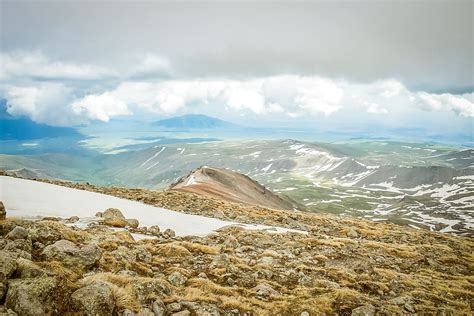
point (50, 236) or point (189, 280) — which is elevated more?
point (50, 236)

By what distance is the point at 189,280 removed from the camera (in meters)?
12.7

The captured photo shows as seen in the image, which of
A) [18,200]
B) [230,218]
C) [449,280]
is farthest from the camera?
[230,218]

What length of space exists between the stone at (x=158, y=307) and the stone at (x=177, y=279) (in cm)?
230

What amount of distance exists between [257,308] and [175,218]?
56.8 feet

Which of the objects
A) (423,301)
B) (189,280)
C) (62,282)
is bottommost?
(423,301)

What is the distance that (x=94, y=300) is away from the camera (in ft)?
28.5

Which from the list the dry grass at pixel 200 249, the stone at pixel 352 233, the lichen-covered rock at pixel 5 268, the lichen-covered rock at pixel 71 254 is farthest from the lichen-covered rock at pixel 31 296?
the stone at pixel 352 233

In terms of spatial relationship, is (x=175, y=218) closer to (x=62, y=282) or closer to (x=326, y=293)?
(x=326, y=293)

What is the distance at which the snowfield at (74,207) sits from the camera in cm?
2097

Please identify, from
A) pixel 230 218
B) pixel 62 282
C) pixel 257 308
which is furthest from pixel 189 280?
pixel 230 218

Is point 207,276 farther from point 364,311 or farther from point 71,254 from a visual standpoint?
point 364,311

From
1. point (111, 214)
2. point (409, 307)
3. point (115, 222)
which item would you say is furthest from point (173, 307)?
point (111, 214)

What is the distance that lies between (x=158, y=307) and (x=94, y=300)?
195cm

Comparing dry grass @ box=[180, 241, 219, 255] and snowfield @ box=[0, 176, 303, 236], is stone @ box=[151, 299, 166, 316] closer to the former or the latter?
dry grass @ box=[180, 241, 219, 255]
